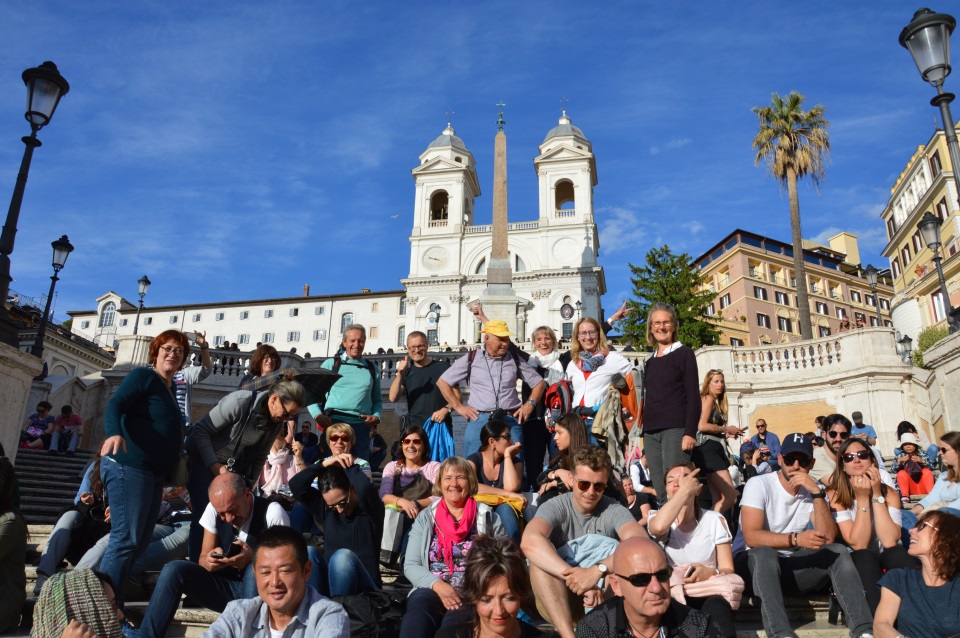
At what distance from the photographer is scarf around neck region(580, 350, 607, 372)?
7.21 meters

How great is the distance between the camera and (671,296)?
36.8m

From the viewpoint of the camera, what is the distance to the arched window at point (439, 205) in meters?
64.2

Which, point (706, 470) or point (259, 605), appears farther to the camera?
point (706, 470)

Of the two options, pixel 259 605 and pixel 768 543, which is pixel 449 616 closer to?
pixel 259 605

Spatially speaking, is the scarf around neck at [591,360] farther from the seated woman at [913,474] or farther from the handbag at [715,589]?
the seated woman at [913,474]

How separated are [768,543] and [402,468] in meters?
2.87

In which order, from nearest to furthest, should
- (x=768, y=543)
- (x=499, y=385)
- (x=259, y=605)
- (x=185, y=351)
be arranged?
(x=259, y=605), (x=768, y=543), (x=185, y=351), (x=499, y=385)

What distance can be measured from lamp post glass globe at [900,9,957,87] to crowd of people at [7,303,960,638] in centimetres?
372

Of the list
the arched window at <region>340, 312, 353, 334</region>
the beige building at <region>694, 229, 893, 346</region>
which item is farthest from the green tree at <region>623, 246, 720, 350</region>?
the arched window at <region>340, 312, 353, 334</region>

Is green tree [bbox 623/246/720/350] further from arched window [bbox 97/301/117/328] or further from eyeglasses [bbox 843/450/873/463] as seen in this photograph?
arched window [bbox 97/301/117/328]

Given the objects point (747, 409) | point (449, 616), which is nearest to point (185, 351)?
point (449, 616)

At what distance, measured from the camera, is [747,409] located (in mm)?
20609

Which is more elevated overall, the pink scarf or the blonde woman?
the blonde woman

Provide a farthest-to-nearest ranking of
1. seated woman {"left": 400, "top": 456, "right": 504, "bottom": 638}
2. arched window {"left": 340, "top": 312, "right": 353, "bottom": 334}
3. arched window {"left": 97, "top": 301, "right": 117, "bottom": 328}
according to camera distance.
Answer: arched window {"left": 97, "top": 301, "right": 117, "bottom": 328}
arched window {"left": 340, "top": 312, "right": 353, "bottom": 334}
seated woman {"left": 400, "top": 456, "right": 504, "bottom": 638}
